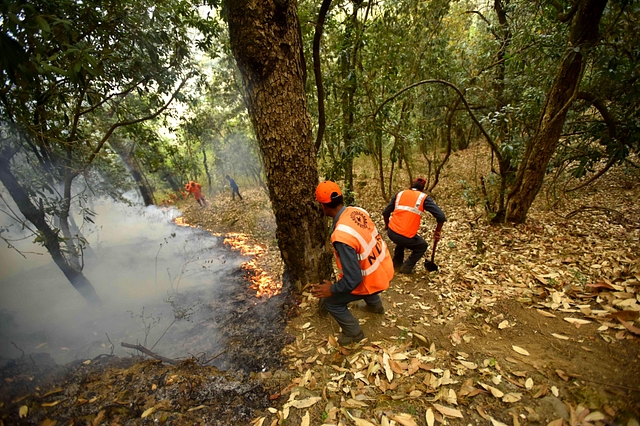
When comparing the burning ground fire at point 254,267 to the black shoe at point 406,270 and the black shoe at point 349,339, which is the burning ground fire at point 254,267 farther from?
the black shoe at point 406,270

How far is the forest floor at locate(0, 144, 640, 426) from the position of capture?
1845mm

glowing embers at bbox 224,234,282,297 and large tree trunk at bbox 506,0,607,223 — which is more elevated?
large tree trunk at bbox 506,0,607,223

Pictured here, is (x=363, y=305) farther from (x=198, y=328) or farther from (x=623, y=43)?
(x=623, y=43)

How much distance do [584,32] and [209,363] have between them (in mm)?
6917

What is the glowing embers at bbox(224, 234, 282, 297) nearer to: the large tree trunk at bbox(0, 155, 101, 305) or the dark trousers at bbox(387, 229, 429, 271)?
the dark trousers at bbox(387, 229, 429, 271)

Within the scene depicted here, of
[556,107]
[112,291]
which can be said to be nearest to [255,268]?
[112,291]

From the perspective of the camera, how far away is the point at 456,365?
7.36 feet

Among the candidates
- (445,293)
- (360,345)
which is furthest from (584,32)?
(360,345)

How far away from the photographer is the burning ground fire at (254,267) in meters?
5.48

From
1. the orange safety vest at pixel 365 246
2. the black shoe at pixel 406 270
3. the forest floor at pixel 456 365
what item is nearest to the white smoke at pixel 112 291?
the forest floor at pixel 456 365

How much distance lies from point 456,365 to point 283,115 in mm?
2852

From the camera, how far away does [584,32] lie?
3.91m

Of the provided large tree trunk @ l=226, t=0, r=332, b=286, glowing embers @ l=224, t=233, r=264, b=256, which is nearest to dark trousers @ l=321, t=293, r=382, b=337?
large tree trunk @ l=226, t=0, r=332, b=286

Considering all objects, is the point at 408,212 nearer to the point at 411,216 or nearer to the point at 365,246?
the point at 411,216
